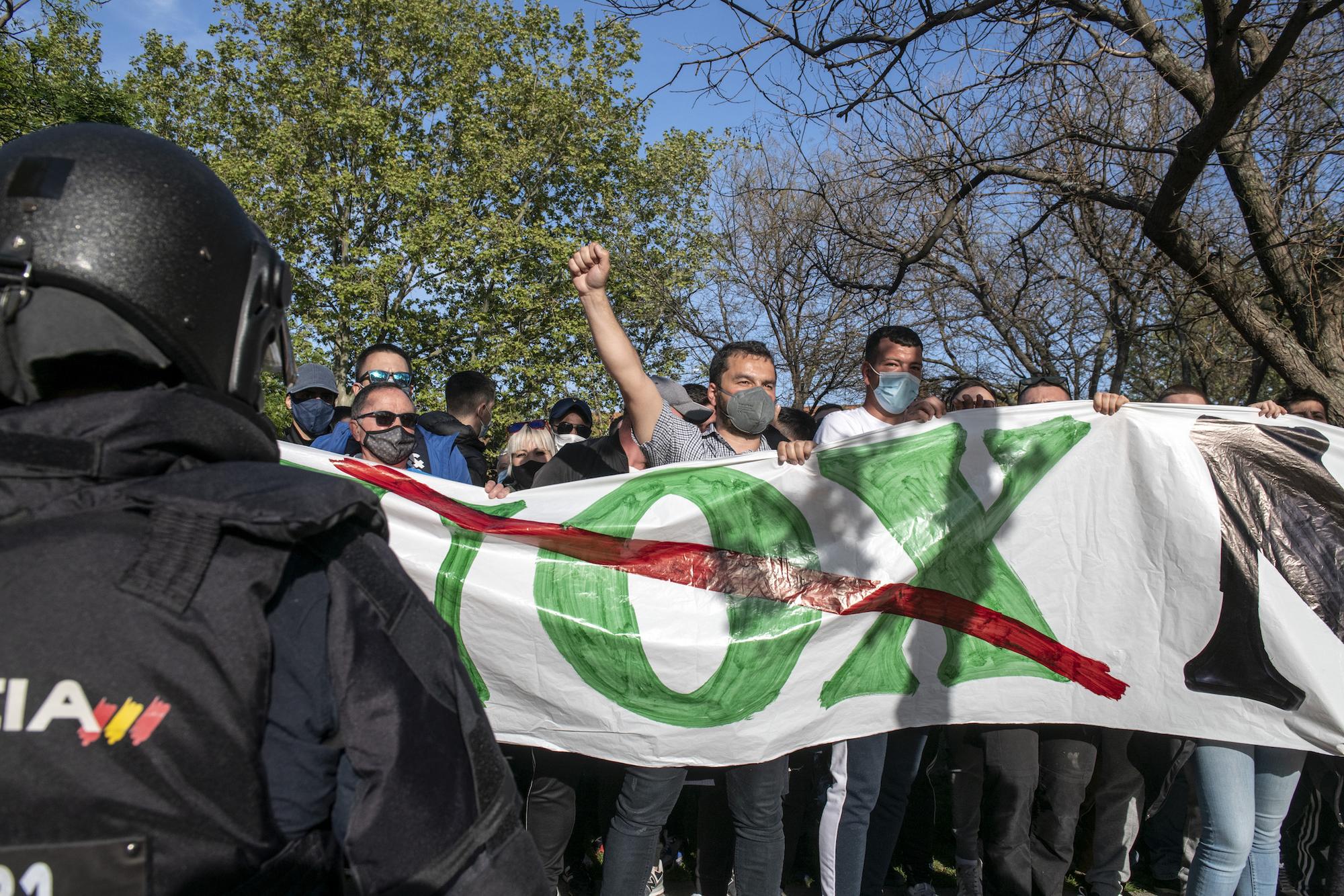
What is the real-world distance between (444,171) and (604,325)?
2340 centimetres

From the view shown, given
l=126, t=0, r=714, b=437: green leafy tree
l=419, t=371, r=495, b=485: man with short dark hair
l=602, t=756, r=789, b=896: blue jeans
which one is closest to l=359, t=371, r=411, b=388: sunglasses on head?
l=419, t=371, r=495, b=485: man with short dark hair

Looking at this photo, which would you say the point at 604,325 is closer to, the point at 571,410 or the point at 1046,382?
the point at 1046,382

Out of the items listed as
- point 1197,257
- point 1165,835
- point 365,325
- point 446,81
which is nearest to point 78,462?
point 1165,835

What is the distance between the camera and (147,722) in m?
0.95

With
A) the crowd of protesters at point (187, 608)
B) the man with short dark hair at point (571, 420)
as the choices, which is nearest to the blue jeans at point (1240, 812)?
the crowd of protesters at point (187, 608)

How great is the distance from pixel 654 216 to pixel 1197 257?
19.8 meters

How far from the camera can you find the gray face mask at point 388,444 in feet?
13.6

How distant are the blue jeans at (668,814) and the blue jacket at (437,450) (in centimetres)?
193

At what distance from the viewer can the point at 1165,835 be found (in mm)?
4820

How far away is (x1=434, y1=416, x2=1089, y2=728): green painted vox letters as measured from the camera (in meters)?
3.45

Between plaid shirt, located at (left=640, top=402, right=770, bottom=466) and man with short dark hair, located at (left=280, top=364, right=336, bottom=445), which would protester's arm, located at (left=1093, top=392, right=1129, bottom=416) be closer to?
plaid shirt, located at (left=640, top=402, right=770, bottom=466)

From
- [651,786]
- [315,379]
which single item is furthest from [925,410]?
[315,379]

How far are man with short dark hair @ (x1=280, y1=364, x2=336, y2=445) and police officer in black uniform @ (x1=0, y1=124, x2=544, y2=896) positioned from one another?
4335 mm

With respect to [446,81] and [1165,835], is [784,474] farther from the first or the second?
[446,81]
